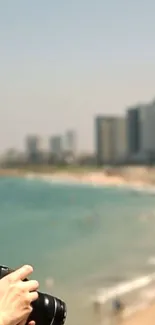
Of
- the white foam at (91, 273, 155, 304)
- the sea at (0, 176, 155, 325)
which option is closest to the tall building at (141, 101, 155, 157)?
the sea at (0, 176, 155, 325)

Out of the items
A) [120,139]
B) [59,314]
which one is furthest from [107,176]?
[59,314]

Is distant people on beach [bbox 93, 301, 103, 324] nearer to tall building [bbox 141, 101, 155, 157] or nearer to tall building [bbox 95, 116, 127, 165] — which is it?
tall building [bbox 95, 116, 127, 165]

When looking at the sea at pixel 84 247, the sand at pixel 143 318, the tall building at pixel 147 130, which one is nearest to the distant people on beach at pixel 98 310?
the sea at pixel 84 247

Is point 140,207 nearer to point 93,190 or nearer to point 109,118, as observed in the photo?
point 109,118

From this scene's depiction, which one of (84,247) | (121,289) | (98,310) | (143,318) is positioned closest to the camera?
(143,318)

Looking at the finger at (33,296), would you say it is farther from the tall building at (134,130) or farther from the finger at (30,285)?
the tall building at (134,130)

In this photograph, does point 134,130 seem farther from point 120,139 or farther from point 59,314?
point 59,314
